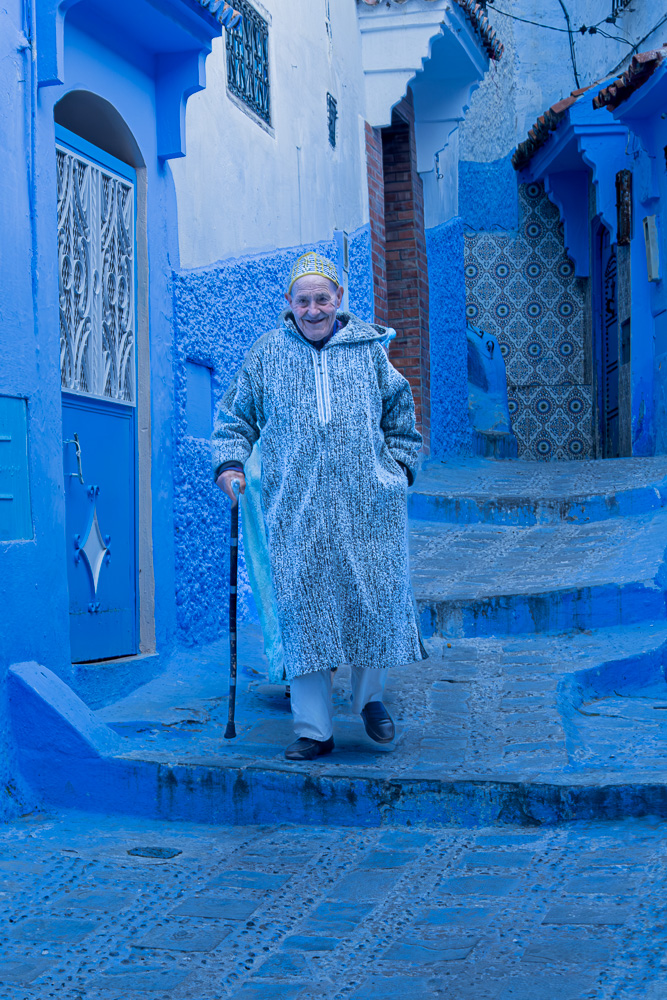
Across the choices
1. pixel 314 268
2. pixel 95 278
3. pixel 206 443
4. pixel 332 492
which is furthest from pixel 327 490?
pixel 206 443

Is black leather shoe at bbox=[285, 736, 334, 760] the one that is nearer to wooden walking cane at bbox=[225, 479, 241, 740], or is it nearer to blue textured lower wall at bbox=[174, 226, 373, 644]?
wooden walking cane at bbox=[225, 479, 241, 740]

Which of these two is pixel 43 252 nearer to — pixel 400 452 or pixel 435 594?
pixel 400 452

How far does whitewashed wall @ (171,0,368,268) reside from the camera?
222 inches

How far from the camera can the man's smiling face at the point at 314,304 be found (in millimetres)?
3768

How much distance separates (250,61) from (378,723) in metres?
4.34

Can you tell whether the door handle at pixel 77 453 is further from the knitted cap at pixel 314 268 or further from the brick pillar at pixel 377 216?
the brick pillar at pixel 377 216

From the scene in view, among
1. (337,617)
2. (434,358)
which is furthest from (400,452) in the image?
(434,358)

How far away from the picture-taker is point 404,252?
33.3 feet

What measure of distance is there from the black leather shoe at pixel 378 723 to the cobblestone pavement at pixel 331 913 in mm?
516

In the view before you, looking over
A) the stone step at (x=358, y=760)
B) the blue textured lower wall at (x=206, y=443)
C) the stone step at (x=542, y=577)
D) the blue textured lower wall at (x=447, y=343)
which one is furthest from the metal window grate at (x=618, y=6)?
the stone step at (x=358, y=760)

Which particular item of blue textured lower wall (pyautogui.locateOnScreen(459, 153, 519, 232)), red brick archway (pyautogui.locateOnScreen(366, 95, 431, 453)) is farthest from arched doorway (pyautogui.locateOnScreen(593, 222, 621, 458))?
red brick archway (pyautogui.locateOnScreen(366, 95, 431, 453))

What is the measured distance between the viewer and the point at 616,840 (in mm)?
3098

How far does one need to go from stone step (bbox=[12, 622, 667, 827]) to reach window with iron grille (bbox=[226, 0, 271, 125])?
350 centimetres

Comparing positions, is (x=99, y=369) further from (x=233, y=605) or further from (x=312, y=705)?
(x=312, y=705)
